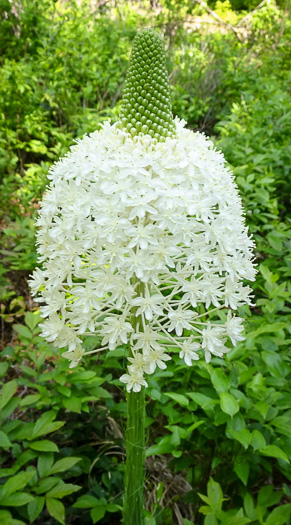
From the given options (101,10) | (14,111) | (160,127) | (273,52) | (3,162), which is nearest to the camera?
(160,127)

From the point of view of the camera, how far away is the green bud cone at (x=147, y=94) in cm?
160

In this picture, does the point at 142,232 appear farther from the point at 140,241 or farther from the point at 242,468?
the point at 242,468

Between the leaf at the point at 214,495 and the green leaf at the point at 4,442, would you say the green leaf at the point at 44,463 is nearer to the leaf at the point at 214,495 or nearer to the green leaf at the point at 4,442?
the green leaf at the point at 4,442

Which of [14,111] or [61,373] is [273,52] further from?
[61,373]

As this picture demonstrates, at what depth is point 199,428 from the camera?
6.03ft

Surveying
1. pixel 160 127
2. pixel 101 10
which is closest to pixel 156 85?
pixel 160 127

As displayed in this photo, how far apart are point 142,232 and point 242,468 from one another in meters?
0.99

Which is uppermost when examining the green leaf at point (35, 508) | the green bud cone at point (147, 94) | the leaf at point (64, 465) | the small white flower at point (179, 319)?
the green bud cone at point (147, 94)

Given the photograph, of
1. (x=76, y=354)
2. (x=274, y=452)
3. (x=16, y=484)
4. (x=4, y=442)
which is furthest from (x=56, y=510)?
(x=274, y=452)

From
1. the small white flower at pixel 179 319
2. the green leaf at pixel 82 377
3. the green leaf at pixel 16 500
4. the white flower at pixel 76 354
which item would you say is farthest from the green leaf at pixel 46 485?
the small white flower at pixel 179 319

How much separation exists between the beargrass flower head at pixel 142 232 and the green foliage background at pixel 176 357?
41cm

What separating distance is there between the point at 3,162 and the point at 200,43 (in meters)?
4.96

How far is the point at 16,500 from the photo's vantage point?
152cm

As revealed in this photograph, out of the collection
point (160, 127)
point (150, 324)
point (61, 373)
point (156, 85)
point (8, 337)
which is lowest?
point (8, 337)
